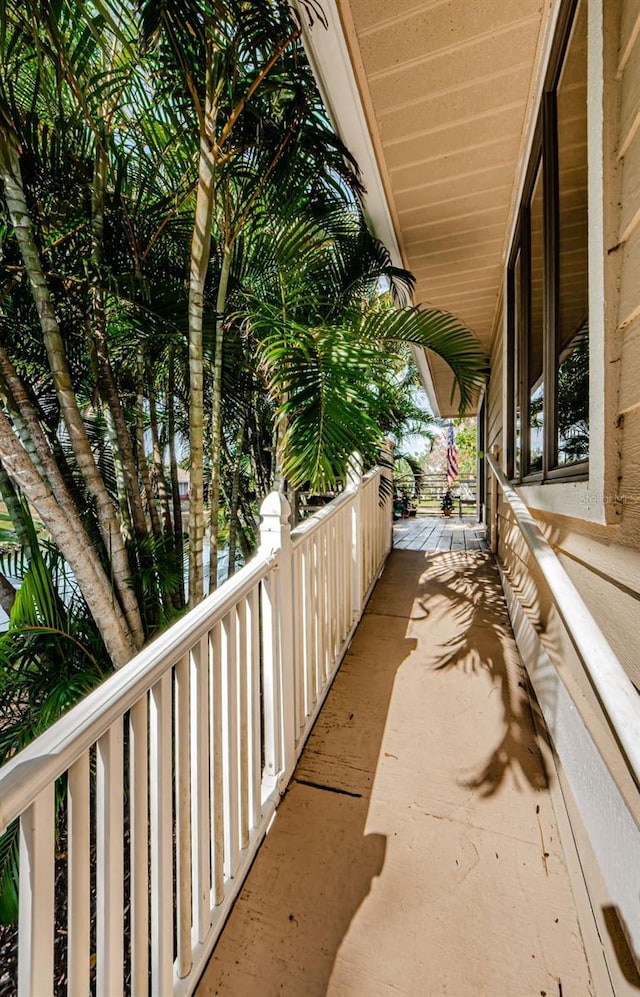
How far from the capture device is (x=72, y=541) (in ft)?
5.14

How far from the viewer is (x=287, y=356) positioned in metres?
1.71

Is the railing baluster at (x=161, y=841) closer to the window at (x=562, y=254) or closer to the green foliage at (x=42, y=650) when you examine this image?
the green foliage at (x=42, y=650)

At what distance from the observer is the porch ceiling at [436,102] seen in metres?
1.44

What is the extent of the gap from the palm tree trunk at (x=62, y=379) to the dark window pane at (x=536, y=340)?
6.80 feet

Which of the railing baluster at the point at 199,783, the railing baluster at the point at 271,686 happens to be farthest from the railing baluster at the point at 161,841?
the railing baluster at the point at 271,686

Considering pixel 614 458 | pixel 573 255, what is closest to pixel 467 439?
pixel 573 255

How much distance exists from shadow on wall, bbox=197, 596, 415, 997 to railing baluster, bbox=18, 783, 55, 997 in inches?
26.0

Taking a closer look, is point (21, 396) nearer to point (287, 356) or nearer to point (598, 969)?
point (287, 356)

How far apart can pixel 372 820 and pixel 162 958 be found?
745mm

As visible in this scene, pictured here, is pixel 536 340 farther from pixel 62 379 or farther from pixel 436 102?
pixel 62 379

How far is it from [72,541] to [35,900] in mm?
1241

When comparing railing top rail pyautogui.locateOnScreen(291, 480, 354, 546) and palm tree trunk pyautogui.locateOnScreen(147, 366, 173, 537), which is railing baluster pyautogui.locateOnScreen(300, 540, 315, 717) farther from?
palm tree trunk pyautogui.locateOnScreen(147, 366, 173, 537)

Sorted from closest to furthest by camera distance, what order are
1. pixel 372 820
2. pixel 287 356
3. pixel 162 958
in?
1. pixel 162 958
2. pixel 372 820
3. pixel 287 356

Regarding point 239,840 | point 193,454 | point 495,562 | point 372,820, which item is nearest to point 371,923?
point 372,820
